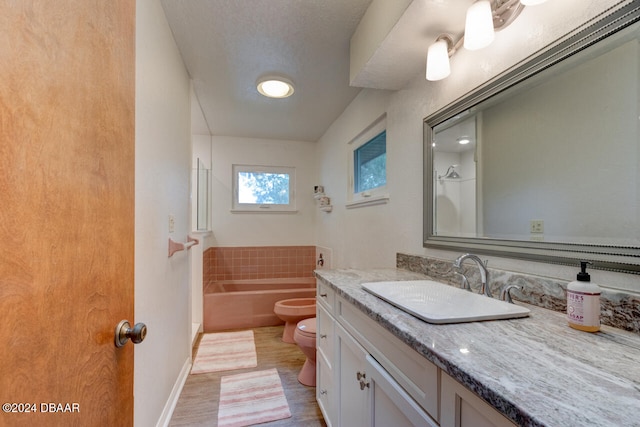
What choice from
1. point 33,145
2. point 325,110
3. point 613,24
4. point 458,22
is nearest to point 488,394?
point 33,145

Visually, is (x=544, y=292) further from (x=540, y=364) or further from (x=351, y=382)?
(x=351, y=382)

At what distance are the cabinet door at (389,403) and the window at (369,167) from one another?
1.28m

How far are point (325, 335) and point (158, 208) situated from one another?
3.69 feet

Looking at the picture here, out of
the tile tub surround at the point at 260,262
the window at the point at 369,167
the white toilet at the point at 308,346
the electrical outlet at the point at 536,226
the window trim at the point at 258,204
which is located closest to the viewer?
the electrical outlet at the point at 536,226

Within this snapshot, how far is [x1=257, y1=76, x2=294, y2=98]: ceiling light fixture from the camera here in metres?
2.19

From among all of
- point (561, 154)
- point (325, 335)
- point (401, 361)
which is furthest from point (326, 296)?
point (561, 154)

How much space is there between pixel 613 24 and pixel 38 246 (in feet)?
4.48

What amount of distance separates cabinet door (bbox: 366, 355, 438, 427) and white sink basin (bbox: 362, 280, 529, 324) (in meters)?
0.20

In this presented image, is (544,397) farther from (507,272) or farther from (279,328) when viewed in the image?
(279,328)

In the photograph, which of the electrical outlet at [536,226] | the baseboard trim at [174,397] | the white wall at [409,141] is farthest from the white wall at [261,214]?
the electrical outlet at [536,226]

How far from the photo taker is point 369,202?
227 centimetres

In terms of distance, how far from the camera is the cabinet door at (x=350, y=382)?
1018mm

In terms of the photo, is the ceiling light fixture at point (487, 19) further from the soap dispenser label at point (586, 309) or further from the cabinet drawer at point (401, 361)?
the cabinet drawer at point (401, 361)

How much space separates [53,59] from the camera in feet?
1.56
